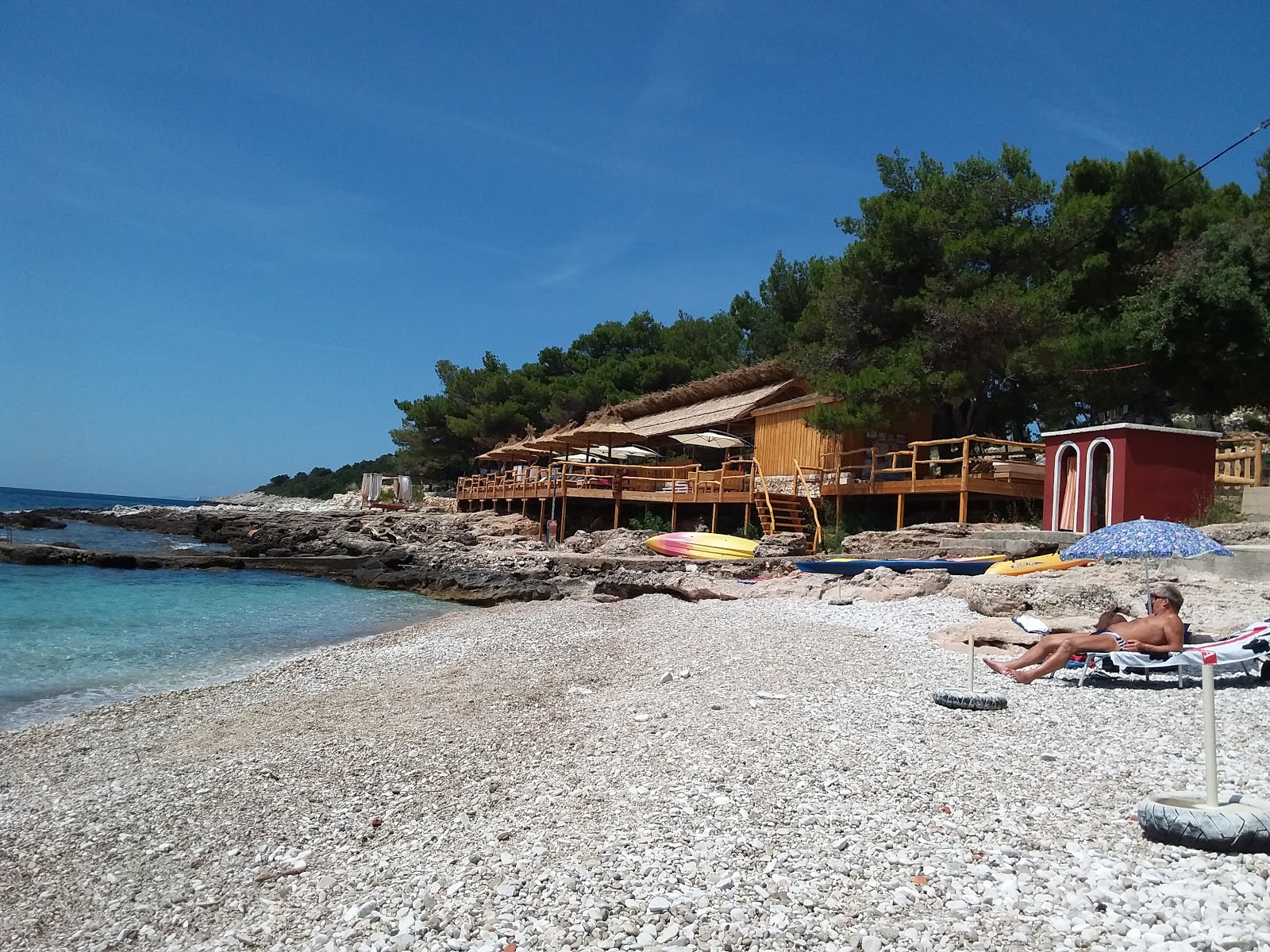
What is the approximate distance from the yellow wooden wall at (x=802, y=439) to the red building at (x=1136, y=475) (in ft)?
20.6

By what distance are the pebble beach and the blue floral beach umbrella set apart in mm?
1108

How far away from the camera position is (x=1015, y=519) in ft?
55.8

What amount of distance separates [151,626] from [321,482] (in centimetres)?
9755

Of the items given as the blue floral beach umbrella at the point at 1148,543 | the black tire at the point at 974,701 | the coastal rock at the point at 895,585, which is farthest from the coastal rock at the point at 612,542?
the black tire at the point at 974,701

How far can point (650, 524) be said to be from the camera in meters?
24.0

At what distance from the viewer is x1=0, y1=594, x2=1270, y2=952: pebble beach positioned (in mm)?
2986

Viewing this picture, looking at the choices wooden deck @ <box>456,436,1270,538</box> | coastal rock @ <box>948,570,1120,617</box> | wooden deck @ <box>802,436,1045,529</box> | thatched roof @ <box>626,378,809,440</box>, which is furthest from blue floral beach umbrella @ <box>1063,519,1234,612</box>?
thatched roof @ <box>626,378,809,440</box>

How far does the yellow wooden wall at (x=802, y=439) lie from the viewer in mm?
20828

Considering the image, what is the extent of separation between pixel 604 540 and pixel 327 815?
1833cm

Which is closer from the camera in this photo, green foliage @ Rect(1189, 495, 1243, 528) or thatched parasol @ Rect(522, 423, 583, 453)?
green foliage @ Rect(1189, 495, 1243, 528)

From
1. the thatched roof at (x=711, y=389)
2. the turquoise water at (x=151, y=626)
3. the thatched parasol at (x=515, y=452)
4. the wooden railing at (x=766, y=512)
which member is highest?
the thatched roof at (x=711, y=389)

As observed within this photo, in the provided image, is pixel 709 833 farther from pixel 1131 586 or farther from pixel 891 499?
pixel 891 499

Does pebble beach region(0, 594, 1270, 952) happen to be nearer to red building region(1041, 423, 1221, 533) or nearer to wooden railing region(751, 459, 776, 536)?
red building region(1041, 423, 1221, 533)

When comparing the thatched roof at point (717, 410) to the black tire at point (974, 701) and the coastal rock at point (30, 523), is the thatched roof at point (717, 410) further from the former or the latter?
the coastal rock at point (30, 523)
